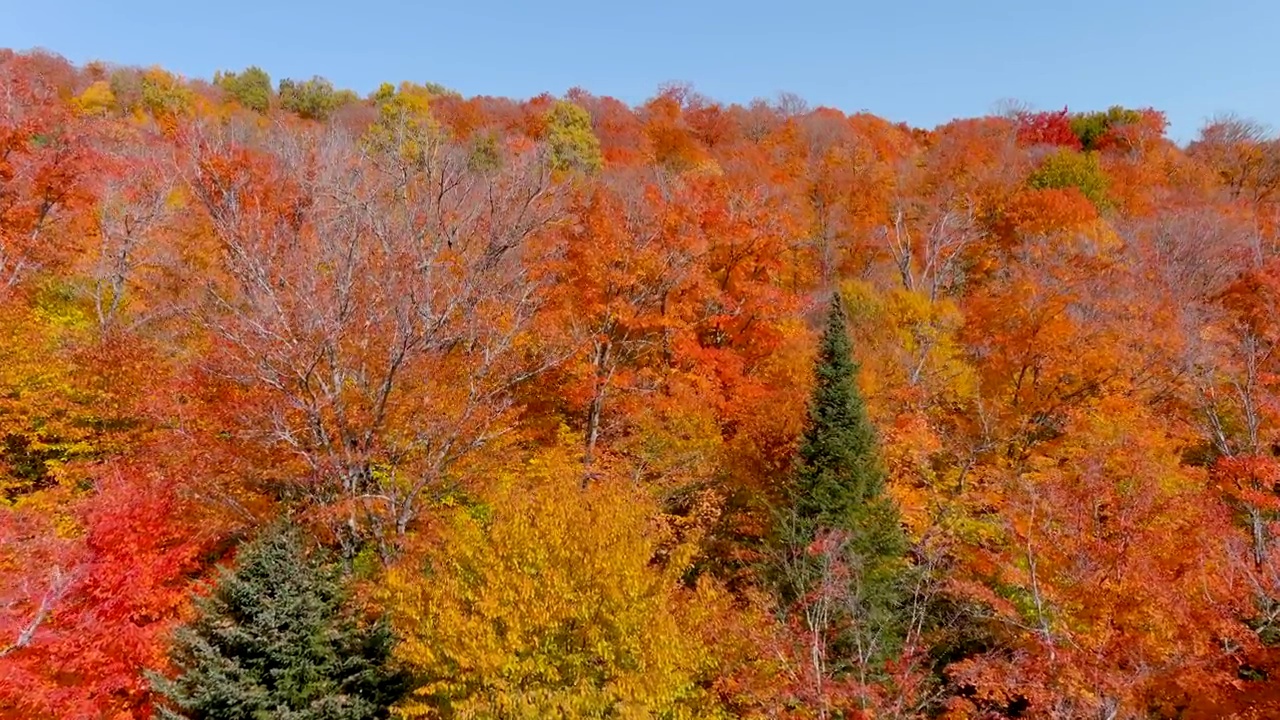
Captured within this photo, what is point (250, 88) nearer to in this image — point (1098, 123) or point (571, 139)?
point (571, 139)

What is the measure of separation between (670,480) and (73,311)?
928 inches

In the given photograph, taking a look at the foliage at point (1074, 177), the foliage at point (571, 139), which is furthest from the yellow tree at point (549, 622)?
the foliage at point (1074, 177)

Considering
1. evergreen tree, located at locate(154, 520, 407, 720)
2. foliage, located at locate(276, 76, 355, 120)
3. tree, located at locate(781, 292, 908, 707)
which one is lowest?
evergreen tree, located at locate(154, 520, 407, 720)

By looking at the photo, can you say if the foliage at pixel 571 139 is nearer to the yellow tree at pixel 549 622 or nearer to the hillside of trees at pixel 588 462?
the hillside of trees at pixel 588 462

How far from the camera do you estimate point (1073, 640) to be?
1205 cm

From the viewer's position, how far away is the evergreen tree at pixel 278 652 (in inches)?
437

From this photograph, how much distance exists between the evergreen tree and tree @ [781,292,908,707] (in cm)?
784

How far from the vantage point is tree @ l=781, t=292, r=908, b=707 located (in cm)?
1334

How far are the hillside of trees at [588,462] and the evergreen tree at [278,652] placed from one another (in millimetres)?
65

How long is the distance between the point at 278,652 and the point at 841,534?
1071cm

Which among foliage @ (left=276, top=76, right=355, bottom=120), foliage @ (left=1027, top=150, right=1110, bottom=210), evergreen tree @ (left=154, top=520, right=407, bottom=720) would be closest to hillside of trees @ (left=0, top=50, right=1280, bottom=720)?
evergreen tree @ (left=154, top=520, right=407, bottom=720)

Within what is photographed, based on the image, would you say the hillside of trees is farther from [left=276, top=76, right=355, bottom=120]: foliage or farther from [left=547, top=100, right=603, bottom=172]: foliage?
[left=276, top=76, right=355, bottom=120]: foliage

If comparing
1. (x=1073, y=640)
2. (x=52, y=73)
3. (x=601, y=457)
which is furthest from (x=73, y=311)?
(x=52, y=73)

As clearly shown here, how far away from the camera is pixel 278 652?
1141 cm
